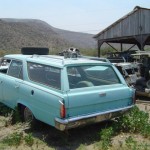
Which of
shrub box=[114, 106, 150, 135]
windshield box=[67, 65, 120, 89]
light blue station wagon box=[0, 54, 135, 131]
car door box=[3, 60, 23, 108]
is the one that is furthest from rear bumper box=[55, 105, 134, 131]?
car door box=[3, 60, 23, 108]

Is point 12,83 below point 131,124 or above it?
above

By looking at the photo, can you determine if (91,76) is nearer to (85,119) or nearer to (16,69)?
(85,119)

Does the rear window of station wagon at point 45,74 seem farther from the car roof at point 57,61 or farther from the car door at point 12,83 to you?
the car door at point 12,83

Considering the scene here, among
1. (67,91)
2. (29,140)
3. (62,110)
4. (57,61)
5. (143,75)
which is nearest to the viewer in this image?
(62,110)

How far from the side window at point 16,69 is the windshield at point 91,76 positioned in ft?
4.78

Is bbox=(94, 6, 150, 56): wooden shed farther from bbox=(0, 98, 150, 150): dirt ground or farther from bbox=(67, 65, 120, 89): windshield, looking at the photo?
bbox=(0, 98, 150, 150): dirt ground

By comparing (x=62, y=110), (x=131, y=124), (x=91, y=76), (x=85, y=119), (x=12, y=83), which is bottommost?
(x=131, y=124)

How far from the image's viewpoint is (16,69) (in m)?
7.47

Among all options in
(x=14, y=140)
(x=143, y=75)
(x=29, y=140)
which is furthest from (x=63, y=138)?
(x=143, y=75)

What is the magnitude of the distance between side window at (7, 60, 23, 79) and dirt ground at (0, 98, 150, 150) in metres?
1.07

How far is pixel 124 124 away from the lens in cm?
680

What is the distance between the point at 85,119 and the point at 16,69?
241 cm

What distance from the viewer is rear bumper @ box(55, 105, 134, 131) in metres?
5.61

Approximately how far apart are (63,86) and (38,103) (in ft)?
2.42
